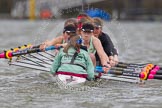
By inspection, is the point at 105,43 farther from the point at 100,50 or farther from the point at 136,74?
the point at 136,74

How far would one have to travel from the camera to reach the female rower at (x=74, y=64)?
10.1m

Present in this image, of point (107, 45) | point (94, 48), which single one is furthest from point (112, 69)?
point (107, 45)

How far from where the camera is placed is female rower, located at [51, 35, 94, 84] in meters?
10.1

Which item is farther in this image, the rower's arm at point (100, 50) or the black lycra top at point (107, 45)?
the black lycra top at point (107, 45)

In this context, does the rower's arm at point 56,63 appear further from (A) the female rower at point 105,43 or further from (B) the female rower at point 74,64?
(A) the female rower at point 105,43

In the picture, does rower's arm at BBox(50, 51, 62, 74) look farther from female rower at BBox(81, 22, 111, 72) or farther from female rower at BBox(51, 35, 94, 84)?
female rower at BBox(81, 22, 111, 72)

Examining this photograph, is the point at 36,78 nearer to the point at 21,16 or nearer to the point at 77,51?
the point at 77,51

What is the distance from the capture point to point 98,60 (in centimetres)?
1164

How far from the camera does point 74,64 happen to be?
1012 centimetres

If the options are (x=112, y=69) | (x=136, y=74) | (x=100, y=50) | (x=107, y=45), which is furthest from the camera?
(x=107, y=45)

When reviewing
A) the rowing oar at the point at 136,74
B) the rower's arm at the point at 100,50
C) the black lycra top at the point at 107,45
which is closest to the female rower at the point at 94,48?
the rower's arm at the point at 100,50

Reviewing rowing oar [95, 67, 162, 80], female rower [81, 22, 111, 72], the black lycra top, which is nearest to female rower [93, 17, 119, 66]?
the black lycra top

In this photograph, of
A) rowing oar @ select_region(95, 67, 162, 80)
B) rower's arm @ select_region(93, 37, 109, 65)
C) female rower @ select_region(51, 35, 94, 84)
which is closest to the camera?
female rower @ select_region(51, 35, 94, 84)

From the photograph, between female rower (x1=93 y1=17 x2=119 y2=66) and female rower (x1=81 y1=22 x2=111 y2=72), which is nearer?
female rower (x1=81 y1=22 x2=111 y2=72)
